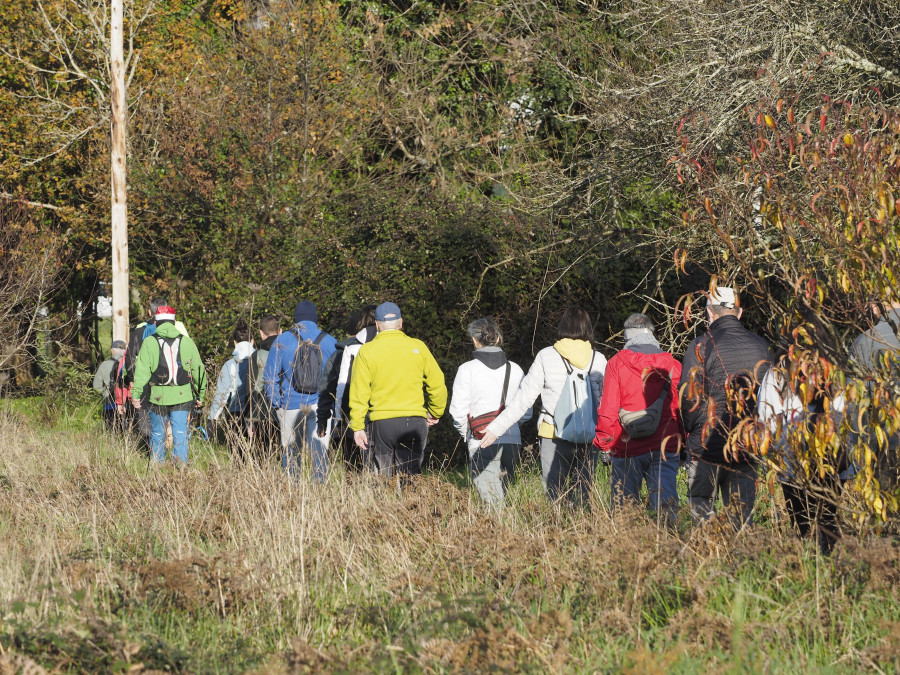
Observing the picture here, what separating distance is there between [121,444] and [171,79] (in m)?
9.91

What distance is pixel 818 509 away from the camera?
5.05 m

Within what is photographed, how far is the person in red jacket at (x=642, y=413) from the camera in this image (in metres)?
6.22

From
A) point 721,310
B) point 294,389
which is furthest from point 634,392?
point 294,389

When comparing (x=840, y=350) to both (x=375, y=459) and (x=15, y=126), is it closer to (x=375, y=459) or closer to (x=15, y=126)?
(x=375, y=459)

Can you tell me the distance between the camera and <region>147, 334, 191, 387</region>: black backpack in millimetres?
9789

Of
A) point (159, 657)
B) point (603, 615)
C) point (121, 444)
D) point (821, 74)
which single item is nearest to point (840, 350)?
point (603, 615)

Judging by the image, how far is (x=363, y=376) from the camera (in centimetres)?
737

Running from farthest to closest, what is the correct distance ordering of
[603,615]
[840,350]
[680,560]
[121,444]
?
[121,444], [680,560], [840,350], [603,615]

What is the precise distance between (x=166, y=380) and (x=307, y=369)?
1891mm

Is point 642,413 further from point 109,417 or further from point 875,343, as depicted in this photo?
point 109,417

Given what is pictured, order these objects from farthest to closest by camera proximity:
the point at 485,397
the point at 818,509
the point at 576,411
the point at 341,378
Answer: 1. the point at 341,378
2. the point at 485,397
3. the point at 576,411
4. the point at 818,509

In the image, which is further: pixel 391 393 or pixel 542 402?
pixel 391 393

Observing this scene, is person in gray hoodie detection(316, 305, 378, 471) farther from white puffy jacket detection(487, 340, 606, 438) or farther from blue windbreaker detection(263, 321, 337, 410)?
white puffy jacket detection(487, 340, 606, 438)

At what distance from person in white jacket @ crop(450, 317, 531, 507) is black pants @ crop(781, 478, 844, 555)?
2319 mm
